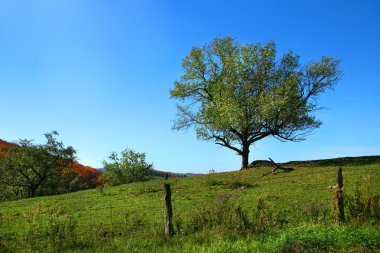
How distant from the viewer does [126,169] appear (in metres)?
75.9

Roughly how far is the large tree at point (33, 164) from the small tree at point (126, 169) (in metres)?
9.30

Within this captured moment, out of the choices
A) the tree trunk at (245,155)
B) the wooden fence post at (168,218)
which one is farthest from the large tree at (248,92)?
the wooden fence post at (168,218)

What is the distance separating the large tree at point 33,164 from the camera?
203 ft

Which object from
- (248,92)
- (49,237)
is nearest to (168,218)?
(49,237)

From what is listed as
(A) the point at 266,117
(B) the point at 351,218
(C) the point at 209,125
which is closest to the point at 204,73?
(C) the point at 209,125

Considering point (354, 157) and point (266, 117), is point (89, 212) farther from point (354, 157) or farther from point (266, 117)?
point (354, 157)

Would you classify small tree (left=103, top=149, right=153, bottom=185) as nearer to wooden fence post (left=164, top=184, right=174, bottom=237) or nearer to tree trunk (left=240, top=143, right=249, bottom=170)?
tree trunk (left=240, top=143, right=249, bottom=170)

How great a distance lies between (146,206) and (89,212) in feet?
13.3

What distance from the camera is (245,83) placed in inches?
2041

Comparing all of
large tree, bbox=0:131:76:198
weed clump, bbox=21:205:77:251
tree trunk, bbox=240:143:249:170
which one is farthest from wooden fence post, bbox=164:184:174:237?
large tree, bbox=0:131:76:198

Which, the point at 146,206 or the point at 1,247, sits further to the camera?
the point at 146,206

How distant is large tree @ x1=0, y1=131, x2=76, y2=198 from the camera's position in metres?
62.0

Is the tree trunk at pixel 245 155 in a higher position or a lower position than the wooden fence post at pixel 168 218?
higher

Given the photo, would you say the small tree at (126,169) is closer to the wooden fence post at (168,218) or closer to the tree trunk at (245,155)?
the tree trunk at (245,155)
